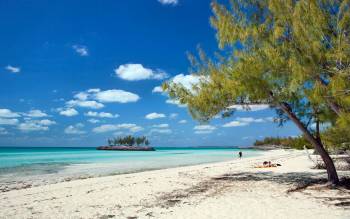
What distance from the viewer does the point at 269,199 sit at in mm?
9625

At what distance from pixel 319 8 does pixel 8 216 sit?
8.63m

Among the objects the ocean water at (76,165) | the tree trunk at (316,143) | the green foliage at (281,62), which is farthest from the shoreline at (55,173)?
the tree trunk at (316,143)

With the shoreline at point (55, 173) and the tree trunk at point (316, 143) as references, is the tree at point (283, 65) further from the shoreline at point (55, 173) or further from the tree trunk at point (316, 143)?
the shoreline at point (55, 173)

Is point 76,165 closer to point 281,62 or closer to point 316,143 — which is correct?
point 316,143

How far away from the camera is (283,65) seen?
7805 millimetres

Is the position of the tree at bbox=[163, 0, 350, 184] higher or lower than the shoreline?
higher

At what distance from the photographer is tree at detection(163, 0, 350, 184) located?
646 centimetres

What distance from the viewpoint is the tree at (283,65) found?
646 cm

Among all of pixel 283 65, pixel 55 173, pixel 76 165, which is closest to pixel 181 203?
pixel 283 65

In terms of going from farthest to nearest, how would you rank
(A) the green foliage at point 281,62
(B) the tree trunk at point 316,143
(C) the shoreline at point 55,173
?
(C) the shoreline at point 55,173, (B) the tree trunk at point 316,143, (A) the green foliage at point 281,62

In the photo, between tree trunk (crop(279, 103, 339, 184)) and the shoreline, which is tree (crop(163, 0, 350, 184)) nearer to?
tree trunk (crop(279, 103, 339, 184))

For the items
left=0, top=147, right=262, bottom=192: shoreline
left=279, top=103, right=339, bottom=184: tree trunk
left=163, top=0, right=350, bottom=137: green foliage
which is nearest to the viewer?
left=163, top=0, right=350, bottom=137: green foliage

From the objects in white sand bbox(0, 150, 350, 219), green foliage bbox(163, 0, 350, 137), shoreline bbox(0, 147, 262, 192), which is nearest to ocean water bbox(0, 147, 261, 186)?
shoreline bbox(0, 147, 262, 192)

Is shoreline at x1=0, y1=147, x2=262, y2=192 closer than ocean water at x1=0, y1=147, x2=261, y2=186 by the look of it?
Yes
